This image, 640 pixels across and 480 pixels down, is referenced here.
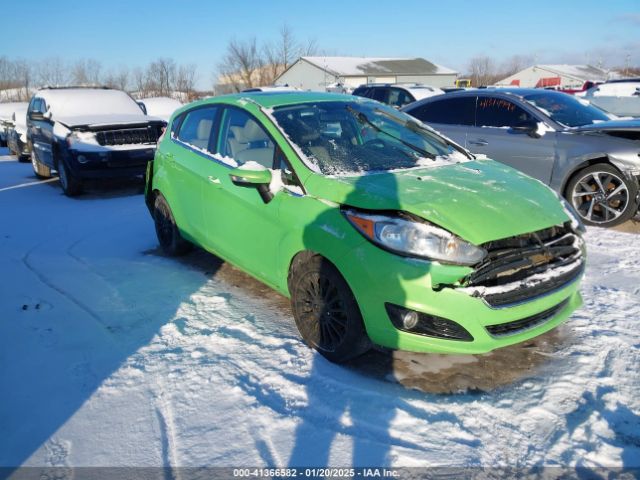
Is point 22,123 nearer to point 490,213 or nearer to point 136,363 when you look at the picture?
point 136,363

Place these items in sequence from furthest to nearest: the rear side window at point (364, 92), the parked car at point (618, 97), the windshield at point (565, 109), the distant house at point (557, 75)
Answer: the distant house at point (557, 75) < the rear side window at point (364, 92) < the parked car at point (618, 97) < the windshield at point (565, 109)

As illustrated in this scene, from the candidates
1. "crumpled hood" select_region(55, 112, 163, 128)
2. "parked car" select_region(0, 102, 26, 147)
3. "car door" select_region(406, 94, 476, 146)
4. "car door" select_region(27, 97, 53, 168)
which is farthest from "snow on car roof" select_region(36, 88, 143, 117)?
"parked car" select_region(0, 102, 26, 147)

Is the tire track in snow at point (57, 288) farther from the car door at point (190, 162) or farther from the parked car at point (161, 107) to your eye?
the parked car at point (161, 107)

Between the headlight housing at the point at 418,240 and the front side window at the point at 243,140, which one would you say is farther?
the front side window at the point at 243,140

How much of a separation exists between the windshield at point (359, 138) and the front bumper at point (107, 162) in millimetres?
5580

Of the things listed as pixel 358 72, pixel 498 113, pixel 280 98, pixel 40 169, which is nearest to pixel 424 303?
pixel 280 98

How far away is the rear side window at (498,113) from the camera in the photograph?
6539 mm

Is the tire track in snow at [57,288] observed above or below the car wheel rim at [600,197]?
below

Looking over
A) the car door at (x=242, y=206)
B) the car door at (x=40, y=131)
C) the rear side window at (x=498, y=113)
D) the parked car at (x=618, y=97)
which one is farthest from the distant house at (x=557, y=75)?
the car door at (x=242, y=206)

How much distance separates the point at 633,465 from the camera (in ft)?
7.63

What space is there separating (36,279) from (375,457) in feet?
12.5

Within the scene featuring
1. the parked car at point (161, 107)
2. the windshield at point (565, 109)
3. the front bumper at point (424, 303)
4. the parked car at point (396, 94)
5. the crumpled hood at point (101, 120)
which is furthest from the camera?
the parked car at point (161, 107)

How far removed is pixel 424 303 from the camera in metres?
2.72

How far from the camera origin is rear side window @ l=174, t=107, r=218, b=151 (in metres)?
4.41
